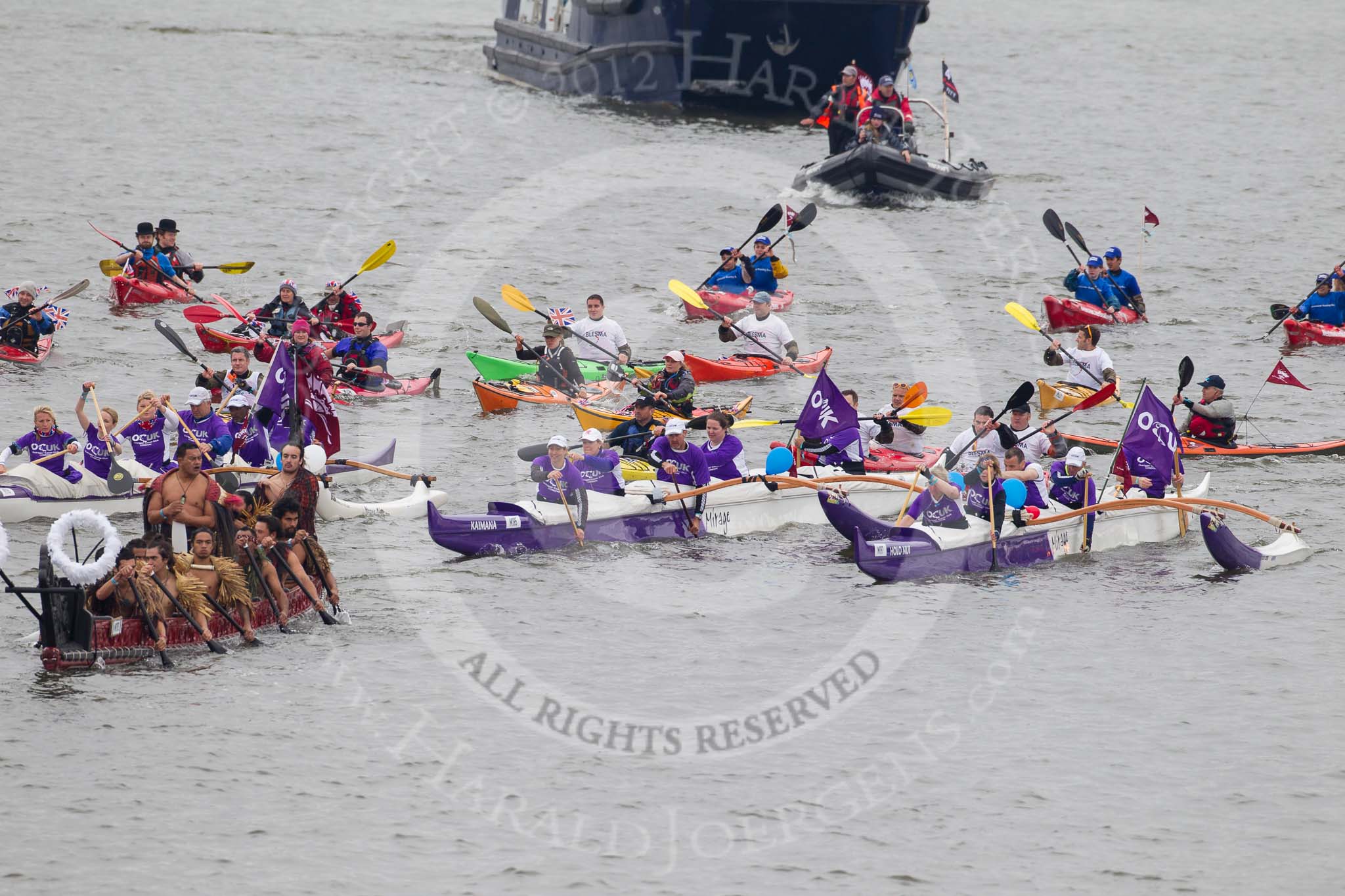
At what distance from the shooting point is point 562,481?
20.7 m

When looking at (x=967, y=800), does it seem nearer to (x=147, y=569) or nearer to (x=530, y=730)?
(x=530, y=730)

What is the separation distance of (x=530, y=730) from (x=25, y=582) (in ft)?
22.0

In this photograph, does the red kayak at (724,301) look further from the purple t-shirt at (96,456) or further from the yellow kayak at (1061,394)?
the purple t-shirt at (96,456)

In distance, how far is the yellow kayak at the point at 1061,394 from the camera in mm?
27453

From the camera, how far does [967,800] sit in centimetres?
1568

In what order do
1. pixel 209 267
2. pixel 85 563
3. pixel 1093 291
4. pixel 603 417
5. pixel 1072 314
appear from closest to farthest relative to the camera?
pixel 85 563 < pixel 603 417 < pixel 209 267 < pixel 1072 314 < pixel 1093 291

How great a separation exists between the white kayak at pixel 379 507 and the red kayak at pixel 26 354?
9.22 metres

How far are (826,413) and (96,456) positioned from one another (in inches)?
384

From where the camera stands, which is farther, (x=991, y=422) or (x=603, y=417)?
(x=603, y=417)

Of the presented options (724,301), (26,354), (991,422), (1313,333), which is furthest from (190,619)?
(1313,333)

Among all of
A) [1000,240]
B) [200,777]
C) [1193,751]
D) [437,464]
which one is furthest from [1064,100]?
[200,777]

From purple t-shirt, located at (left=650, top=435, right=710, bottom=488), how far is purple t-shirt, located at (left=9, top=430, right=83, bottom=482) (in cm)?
766

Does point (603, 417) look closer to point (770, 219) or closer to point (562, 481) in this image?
point (562, 481)

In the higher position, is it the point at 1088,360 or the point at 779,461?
the point at 1088,360
